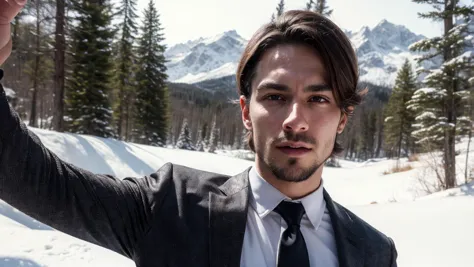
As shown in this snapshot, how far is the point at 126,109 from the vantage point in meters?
27.8

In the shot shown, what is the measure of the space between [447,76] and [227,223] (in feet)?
45.8

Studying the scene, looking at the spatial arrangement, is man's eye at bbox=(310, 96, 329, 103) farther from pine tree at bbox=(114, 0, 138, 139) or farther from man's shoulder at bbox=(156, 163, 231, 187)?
pine tree at bbox=(114, 0, 138, 139)

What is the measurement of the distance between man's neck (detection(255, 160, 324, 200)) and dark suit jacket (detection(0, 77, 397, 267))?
0.49ft

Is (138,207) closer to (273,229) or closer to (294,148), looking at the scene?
(273,229)

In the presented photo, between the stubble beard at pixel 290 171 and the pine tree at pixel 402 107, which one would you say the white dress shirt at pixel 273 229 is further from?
the pine tree at pixel 402 107

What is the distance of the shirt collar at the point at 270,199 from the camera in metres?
1.62

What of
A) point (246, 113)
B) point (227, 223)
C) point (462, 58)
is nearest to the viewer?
point (227, 223)

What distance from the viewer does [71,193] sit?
1.29 metres

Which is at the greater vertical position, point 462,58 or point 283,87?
point 462,58

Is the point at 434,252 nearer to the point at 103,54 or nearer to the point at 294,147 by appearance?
the point at 294,147

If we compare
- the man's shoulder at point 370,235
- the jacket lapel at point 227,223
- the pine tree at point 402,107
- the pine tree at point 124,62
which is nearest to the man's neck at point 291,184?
the jacket lapel at point 227,223

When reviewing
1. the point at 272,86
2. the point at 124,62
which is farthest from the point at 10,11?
the point at 124,62

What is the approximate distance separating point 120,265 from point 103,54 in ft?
61.6

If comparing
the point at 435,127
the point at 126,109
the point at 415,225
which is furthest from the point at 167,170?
the point at 126,109
